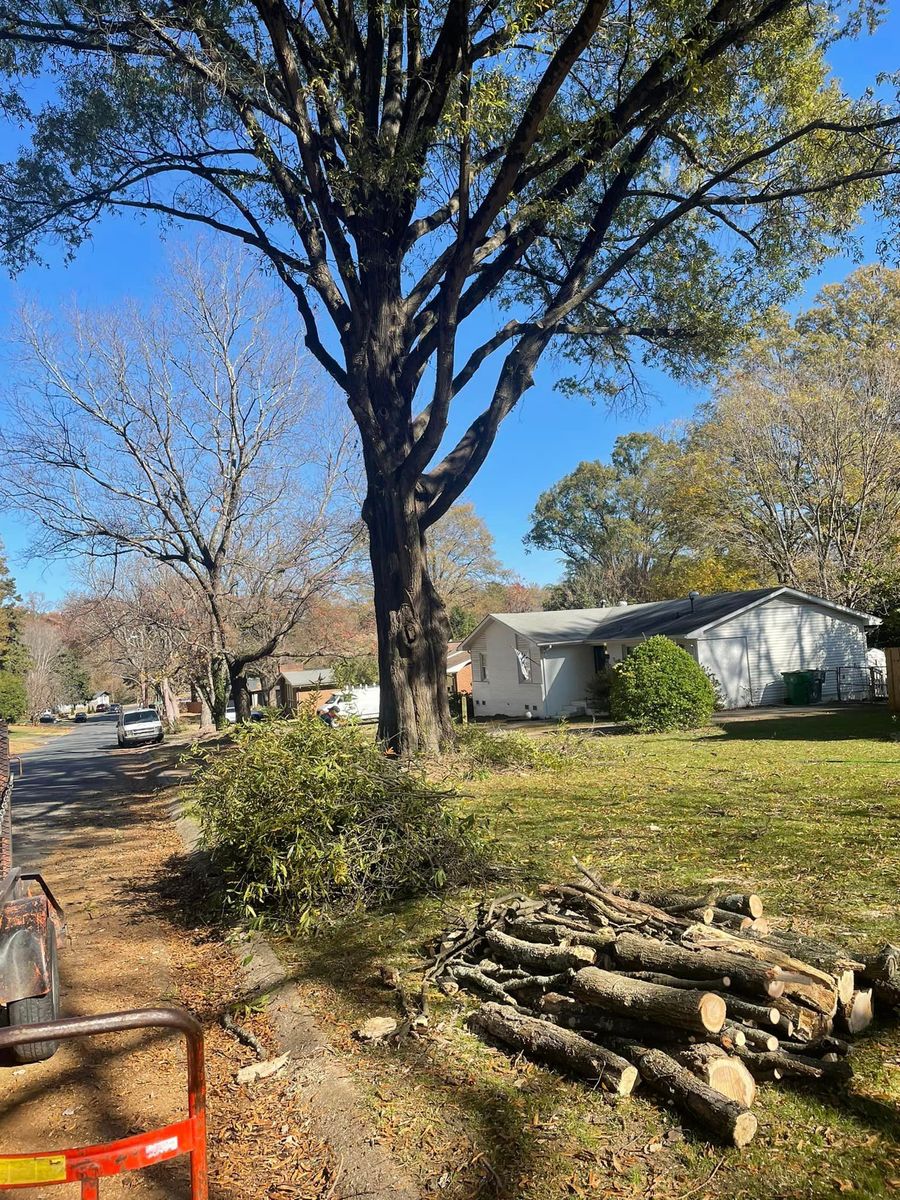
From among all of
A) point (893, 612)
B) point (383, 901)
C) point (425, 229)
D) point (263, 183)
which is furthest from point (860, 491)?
point (383, 901)

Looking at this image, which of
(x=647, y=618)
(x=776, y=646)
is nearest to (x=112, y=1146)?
(x=776, y=646)

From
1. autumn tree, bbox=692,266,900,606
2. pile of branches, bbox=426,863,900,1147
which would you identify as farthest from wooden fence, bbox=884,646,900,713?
pile of branches, bbox=426,863,900,1147

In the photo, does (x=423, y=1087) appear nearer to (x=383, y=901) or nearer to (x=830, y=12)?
(x=383, y=901)

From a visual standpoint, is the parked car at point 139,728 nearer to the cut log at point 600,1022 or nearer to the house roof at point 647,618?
the house roof at point 647,618

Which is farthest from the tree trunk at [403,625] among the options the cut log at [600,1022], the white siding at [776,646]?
the white siding at [776,646]

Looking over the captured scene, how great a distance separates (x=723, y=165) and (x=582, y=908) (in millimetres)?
12679

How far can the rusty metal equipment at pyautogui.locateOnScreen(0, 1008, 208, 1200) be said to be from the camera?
2.13 m

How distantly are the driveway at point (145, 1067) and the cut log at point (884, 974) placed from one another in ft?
8.43

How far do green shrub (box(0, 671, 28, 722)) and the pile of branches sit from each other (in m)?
57.7

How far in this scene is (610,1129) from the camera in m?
3.46

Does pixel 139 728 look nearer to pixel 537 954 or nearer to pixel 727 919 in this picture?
pixel 537 954

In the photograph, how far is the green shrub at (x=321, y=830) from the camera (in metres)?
6.52

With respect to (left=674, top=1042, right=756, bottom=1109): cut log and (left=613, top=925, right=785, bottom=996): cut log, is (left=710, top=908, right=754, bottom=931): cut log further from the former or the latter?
(left=674, top=1042, right=756, bottom=1109): cut log

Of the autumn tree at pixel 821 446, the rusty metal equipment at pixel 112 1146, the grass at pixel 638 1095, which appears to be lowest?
the grass at pixel 638 1095
